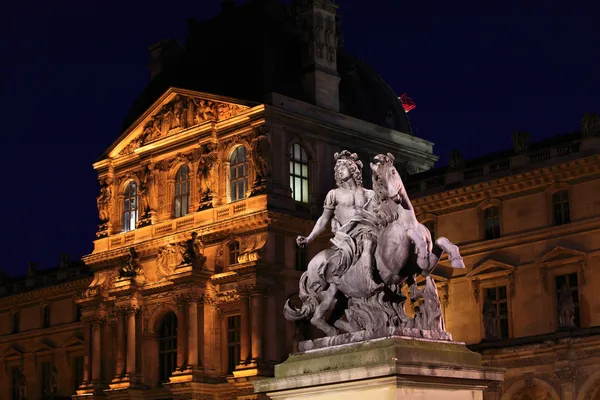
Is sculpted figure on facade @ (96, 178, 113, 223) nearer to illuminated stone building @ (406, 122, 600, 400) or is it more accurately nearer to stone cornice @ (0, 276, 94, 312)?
stone cornice @ (0, 276, 94, 312)

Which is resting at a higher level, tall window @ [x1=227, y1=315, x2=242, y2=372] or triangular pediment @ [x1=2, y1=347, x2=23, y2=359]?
triangular pediment @ [x1=2, y1=347, x2=23, y2=359]

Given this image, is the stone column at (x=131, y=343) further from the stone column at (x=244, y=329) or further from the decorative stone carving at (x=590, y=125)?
the decorative stone carving at (x=590, y=125)

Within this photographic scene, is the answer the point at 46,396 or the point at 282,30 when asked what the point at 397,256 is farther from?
the point at 46,396

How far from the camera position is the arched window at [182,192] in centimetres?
5941

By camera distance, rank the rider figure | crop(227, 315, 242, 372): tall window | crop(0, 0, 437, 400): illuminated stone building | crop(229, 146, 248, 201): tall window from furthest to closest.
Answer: crop(229, 146, 248, 201): tall window → crop(227, 315, 242, 372): tall window → crop(0, 0, 437, 400): illuminated stone building → the rider figure

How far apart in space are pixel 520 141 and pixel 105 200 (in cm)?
2368

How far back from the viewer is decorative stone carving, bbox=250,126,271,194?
55.2 metres

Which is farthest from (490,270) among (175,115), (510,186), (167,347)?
(175,115)

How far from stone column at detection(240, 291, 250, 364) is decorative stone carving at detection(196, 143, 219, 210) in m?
5.60

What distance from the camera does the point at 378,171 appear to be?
16.6 metres

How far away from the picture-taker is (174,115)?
197 ft

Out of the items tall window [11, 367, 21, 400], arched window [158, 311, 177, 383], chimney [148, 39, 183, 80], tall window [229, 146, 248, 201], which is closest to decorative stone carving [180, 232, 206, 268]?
tall window [229, 146, 248, 201]

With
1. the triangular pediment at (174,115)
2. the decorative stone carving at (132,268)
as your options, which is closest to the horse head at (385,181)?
the triangular pediment at (174,115)

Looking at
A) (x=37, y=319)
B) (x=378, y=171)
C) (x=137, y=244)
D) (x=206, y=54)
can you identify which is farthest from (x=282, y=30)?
(x=378, y=171)
